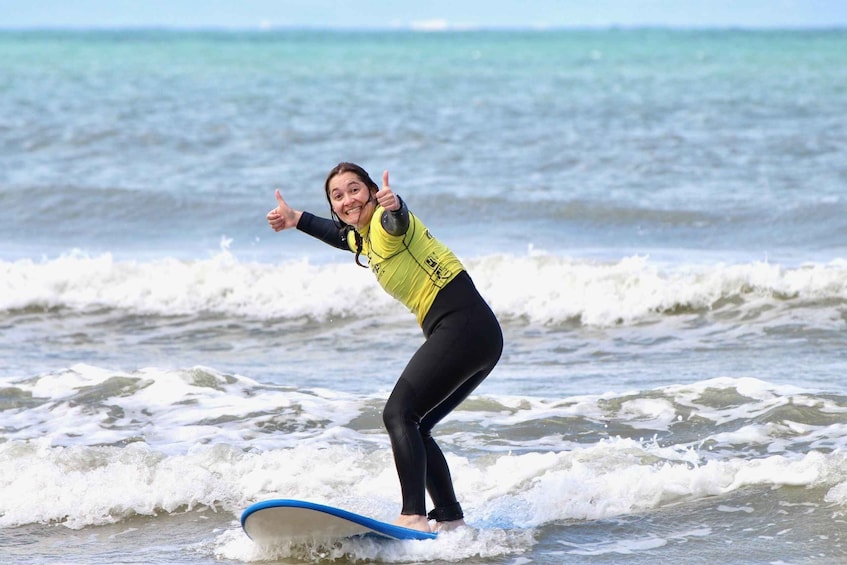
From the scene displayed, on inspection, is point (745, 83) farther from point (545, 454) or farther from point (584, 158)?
point (545, 454)

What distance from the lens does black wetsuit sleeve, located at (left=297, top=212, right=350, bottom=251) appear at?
5.52m

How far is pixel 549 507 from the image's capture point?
5941 mm

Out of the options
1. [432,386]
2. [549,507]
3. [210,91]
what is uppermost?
[210,91]

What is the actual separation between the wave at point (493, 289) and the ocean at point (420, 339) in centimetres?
4

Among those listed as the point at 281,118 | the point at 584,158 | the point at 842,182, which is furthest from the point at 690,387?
the point at 281,118

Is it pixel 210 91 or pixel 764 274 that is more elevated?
pixel 210 91

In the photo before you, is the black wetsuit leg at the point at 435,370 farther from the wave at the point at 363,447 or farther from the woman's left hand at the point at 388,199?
the wave at the point at 363,447

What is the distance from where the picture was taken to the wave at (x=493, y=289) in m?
11.2

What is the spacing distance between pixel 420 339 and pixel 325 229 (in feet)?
17.3

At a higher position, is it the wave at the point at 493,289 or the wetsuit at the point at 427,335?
the wetsuit at the point at 427,335

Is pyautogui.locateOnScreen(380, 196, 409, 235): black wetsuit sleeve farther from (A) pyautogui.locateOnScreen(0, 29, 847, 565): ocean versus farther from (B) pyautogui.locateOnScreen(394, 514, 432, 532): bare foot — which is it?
(A) pyautogui.locateOnScreen(0, 29, 847, 565): ocean

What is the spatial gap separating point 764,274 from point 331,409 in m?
5.73

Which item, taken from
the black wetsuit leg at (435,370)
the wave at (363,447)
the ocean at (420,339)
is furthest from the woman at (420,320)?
the wave at (363,447)

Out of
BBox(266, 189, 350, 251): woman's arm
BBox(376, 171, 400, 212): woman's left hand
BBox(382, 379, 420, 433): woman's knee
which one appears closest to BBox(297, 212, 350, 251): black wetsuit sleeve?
BBox(266, 189, 350, 251): woman's arm
